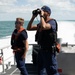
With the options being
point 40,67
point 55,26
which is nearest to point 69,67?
point 40,67

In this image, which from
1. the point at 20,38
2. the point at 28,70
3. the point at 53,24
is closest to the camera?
the point at 53,24

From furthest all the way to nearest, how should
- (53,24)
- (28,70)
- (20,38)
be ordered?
(28,70) < (20,38) < (53,24)

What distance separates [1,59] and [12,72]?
16.9 inches

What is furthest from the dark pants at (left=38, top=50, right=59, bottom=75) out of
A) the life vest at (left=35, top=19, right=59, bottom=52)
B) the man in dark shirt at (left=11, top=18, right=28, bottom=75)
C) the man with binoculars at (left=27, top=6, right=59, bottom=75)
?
the man in dark shirt at (left=11, top=18, right=28, bottom=75)

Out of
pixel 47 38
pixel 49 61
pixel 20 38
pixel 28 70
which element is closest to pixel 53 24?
pixel 47 38

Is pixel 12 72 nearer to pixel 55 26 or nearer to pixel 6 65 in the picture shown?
pixel 6 65

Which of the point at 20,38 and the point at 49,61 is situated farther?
the point at 20,38

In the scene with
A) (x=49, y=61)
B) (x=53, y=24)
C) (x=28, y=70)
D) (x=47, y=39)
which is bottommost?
(x=28, y=70)

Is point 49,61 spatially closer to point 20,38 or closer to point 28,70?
point 20,38

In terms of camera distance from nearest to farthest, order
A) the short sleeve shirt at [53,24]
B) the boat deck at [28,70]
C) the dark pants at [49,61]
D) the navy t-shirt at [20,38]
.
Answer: the short sleeve shirt at [53,24], the dark pants at [49,61], the navy t-shirt at [20,38], the boat deck at [28,70]

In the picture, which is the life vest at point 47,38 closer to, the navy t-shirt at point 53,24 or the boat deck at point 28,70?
the navy t-shirt at point 53,24

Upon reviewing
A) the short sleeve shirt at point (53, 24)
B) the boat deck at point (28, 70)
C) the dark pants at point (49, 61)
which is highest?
the short sleeve shirt at point (53, 24)

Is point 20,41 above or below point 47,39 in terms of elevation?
below

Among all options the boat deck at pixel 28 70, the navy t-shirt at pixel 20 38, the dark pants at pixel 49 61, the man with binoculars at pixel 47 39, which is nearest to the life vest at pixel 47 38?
the man with binoculars at pixel 47 39
